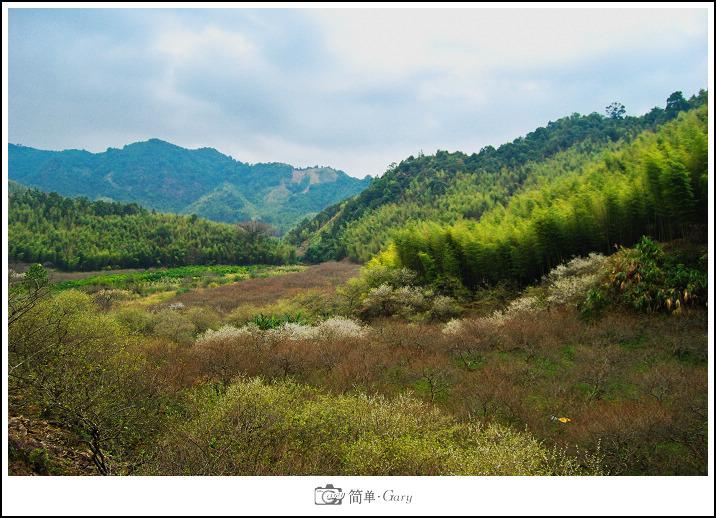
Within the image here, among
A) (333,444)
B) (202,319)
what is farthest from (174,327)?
(333,444)

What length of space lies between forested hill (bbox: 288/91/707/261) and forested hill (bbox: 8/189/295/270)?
15.2m

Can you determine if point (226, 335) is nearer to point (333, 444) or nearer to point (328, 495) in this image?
point (333, 444)

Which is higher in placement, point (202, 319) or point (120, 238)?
point (120, 238)

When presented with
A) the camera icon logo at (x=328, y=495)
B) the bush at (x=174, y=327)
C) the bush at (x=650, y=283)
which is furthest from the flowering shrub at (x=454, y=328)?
the camera icon logo at (x=328, y=495)

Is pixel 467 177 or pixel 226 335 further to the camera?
pixel 467 177

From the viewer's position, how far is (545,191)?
25.6 m

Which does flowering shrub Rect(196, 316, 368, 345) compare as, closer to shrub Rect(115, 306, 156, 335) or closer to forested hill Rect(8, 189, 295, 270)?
shrub Rect(115, 306, 156, 335)

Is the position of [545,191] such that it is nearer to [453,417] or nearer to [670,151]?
[670,151]

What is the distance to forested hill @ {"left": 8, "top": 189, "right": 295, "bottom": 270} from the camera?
37750mm

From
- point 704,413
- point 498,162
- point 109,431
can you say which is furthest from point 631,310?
point 498,162

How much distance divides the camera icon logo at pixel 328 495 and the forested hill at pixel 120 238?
120 feet

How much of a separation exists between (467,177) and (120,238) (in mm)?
59608

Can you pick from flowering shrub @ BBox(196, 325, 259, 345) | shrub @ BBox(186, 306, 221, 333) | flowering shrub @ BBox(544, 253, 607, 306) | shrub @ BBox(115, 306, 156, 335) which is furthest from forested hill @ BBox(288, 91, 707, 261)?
shrub @ BBox(115, 306, 156, 335)

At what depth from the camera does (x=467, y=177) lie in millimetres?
71500
